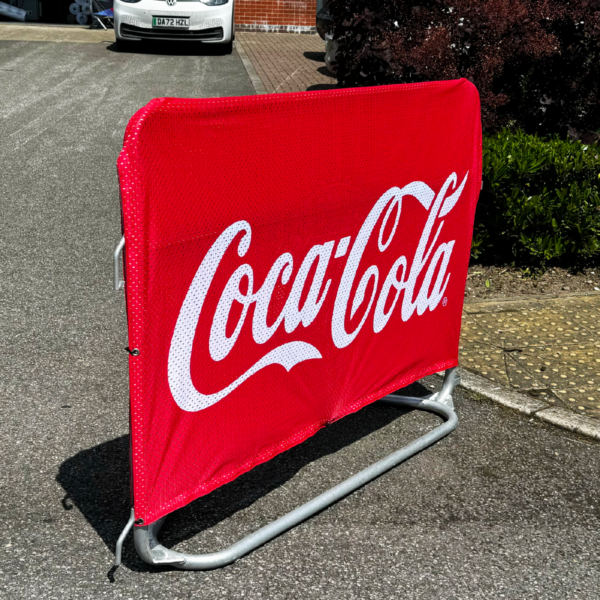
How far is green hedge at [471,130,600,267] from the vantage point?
19.8 feet

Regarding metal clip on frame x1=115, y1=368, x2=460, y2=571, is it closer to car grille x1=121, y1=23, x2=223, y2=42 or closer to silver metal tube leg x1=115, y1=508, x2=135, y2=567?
silver metal tube leg x1=115, y1=508, x2=135, y2=567

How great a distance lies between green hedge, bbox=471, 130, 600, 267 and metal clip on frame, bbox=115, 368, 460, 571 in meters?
2.31

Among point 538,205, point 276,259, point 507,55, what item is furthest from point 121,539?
point 507,55

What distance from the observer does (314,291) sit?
3152mm

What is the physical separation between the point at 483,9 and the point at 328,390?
17.2 feet

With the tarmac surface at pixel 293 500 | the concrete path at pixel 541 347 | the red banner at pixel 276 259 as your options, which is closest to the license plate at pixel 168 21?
the tarmac surface at pixel 293 500

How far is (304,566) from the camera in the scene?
2.98 metres

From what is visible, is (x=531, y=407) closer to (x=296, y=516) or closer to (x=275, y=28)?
(x=296, y=516)

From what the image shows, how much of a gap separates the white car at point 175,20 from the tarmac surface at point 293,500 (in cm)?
1205

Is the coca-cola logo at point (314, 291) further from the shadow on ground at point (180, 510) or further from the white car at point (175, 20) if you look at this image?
the white car at point (175, 20)

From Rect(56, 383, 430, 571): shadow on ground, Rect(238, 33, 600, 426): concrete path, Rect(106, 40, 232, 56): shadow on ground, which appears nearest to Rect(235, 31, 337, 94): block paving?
Rect(106, 40, 232, 56): shadow on ground

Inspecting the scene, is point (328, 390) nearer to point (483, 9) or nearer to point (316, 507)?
point (316, 507)

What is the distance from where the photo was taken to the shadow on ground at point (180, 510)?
3160mm

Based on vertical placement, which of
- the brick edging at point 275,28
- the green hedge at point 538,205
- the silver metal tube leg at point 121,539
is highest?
the brick edging at point 275,28
